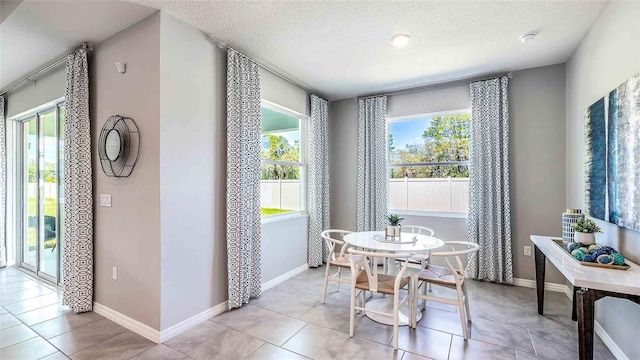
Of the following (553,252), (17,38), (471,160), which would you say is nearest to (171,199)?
(17,38)

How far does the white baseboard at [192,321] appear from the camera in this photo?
7.59 ft

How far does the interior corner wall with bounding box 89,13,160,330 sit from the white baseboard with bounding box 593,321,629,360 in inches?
131

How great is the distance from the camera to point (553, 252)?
219cm

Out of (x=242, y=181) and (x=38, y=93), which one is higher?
(x=38, y=93)

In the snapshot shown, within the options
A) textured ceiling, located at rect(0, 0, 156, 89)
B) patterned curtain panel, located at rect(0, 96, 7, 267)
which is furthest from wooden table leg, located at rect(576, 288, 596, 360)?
patterned curtain panel, located at rect(0, 96, 7, 267)

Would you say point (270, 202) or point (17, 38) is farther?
point (270, 202)

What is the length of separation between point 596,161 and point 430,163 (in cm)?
187

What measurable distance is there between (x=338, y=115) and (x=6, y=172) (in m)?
5.02

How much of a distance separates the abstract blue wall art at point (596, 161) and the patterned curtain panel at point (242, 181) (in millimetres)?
2981

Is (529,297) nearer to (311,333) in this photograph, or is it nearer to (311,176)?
(311,333)

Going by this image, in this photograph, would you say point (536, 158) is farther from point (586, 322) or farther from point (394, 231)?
point (586, 322)

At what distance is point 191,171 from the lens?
100 inches

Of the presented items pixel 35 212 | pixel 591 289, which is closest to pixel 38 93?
pixel 35 212

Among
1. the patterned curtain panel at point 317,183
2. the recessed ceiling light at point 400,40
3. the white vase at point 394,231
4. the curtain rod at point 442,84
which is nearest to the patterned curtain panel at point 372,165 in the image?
the curtain rod at point 442,84
